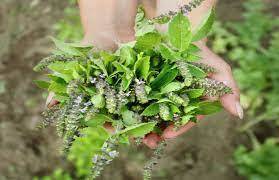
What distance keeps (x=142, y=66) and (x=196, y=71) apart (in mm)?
114

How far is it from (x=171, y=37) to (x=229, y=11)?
50.9 inches

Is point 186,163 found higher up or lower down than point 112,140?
lower down

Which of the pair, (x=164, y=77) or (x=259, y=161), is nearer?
(x=164, y=77)

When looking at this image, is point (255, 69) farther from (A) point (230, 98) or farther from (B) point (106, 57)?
(B) point (106, 57)

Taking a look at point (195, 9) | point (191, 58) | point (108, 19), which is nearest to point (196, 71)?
point (191, 58)

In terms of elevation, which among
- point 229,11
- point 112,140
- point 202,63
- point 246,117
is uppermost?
point 202,63

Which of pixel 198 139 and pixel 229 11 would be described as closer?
pixel 198 139

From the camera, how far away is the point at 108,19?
56.0 inches

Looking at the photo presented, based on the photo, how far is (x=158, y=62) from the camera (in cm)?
117

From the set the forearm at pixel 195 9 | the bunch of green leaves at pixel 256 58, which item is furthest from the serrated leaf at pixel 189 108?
the bunch of green leaves at pixel 256 58

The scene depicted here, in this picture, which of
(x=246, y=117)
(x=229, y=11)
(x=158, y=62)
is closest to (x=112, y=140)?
(x=158, y=62)

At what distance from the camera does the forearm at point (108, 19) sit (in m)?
1.38

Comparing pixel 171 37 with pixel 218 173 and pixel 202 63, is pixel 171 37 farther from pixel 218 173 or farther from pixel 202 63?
pixel 218 173

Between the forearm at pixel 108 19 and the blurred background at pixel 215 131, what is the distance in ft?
2.42
